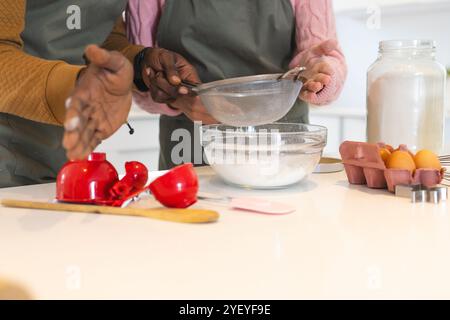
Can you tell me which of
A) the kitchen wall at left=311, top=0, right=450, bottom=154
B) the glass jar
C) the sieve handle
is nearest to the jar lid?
the glass jar

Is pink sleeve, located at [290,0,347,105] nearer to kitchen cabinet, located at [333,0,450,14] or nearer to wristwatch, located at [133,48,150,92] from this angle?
wristwatch, located at [133,48,150,92]

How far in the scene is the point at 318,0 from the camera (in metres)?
1.42

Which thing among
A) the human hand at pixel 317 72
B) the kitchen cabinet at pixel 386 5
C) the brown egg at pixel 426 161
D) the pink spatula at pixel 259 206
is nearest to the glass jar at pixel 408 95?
the human hand at pixel 317 72

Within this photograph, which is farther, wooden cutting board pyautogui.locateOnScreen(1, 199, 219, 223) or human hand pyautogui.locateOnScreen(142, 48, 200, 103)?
human hand pyautogui.locateOnScreen(142, 48, 200, 103)

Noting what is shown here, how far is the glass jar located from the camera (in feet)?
3.73

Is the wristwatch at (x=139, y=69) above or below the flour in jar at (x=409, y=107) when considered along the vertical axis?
above

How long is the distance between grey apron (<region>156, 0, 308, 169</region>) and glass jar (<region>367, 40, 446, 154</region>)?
0.32m

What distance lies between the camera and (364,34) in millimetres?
2875

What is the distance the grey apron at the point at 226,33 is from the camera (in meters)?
1.40

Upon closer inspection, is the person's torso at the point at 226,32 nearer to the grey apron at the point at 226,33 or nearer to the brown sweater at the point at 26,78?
the grey apron at the point at 226,33

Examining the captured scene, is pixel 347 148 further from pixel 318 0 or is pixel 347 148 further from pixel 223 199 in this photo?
pixel 318 0

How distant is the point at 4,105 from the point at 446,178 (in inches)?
29.1

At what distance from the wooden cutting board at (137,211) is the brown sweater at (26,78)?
16 centimetres

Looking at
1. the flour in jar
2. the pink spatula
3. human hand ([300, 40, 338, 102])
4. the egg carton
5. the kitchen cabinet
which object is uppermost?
the kitchen cabinet
